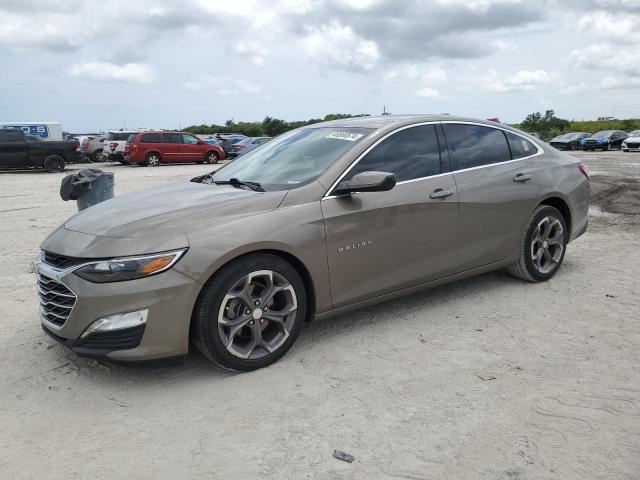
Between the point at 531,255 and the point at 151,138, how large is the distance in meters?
22.0

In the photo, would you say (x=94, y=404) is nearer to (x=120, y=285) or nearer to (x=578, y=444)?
(x=120, y=285)

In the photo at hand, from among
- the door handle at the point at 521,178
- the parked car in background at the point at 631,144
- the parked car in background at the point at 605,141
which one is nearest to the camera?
the door handle at the point at 521,178

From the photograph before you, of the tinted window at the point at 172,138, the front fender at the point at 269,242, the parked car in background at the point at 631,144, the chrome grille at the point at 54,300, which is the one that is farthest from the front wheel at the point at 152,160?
the parked car in background at the point at 631,144

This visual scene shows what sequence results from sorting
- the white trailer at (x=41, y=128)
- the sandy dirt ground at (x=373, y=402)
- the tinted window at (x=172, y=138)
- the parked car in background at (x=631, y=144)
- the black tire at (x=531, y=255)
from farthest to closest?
1. the parked car in background at (x=631, y=144)
2. the white trailer at (x=41, y=128)
3. the tinted window at (x=172, y=138)
4. the black tire at (x=531, y=255)
5. the sandy dirt ground at (x=373, y=402)

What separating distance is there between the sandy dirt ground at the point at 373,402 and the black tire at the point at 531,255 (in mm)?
347

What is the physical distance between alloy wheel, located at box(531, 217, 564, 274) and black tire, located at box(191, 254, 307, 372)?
2619 millimetres

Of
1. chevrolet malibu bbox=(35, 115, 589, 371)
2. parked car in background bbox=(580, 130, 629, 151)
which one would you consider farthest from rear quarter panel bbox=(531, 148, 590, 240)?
parked car in background bbox=(580, 130, 629, 151)

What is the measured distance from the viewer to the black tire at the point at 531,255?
507 cm

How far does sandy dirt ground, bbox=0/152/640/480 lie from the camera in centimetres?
262

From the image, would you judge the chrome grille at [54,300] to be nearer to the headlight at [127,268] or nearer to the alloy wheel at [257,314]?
the headlight at [127,268]

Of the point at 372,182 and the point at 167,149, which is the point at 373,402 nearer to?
the point at 372,182

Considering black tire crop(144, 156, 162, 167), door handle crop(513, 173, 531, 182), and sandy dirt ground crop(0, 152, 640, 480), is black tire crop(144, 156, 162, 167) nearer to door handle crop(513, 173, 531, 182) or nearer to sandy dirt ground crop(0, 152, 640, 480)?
sandy dirt ground crop(0, 152, 640, 480)

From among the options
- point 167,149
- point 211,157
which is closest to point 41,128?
point 167,149

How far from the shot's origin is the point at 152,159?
2455 centimetres
